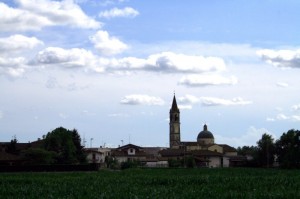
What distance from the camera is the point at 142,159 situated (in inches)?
6845

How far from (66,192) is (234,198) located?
11.5 meters

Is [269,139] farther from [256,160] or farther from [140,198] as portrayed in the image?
[140,198]

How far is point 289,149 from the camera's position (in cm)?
11875

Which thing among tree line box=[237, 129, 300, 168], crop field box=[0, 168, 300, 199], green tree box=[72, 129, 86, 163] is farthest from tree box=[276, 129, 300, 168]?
crop field box=[0, 168, 300, 199]

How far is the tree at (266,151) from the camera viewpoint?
131875mm

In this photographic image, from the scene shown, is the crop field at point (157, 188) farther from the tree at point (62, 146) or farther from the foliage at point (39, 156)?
the tree at point (62, 146)

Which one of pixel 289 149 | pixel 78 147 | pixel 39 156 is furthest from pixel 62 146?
pixel 289 149

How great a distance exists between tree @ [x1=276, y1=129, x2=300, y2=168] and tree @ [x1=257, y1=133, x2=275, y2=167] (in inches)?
134

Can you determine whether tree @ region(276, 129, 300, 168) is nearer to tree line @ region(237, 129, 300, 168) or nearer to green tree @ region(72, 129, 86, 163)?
tree line @ region(237, 129, 300, 168)

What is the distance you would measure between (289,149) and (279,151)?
8.08 meters

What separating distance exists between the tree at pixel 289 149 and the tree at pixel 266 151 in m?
3.40

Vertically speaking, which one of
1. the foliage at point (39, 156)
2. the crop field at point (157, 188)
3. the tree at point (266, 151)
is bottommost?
the crop field at point (157, 188)

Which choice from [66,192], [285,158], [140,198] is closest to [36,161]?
[285,158]

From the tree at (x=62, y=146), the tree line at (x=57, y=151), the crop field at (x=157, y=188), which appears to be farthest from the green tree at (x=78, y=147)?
the crop field at (x=157, y=188)
